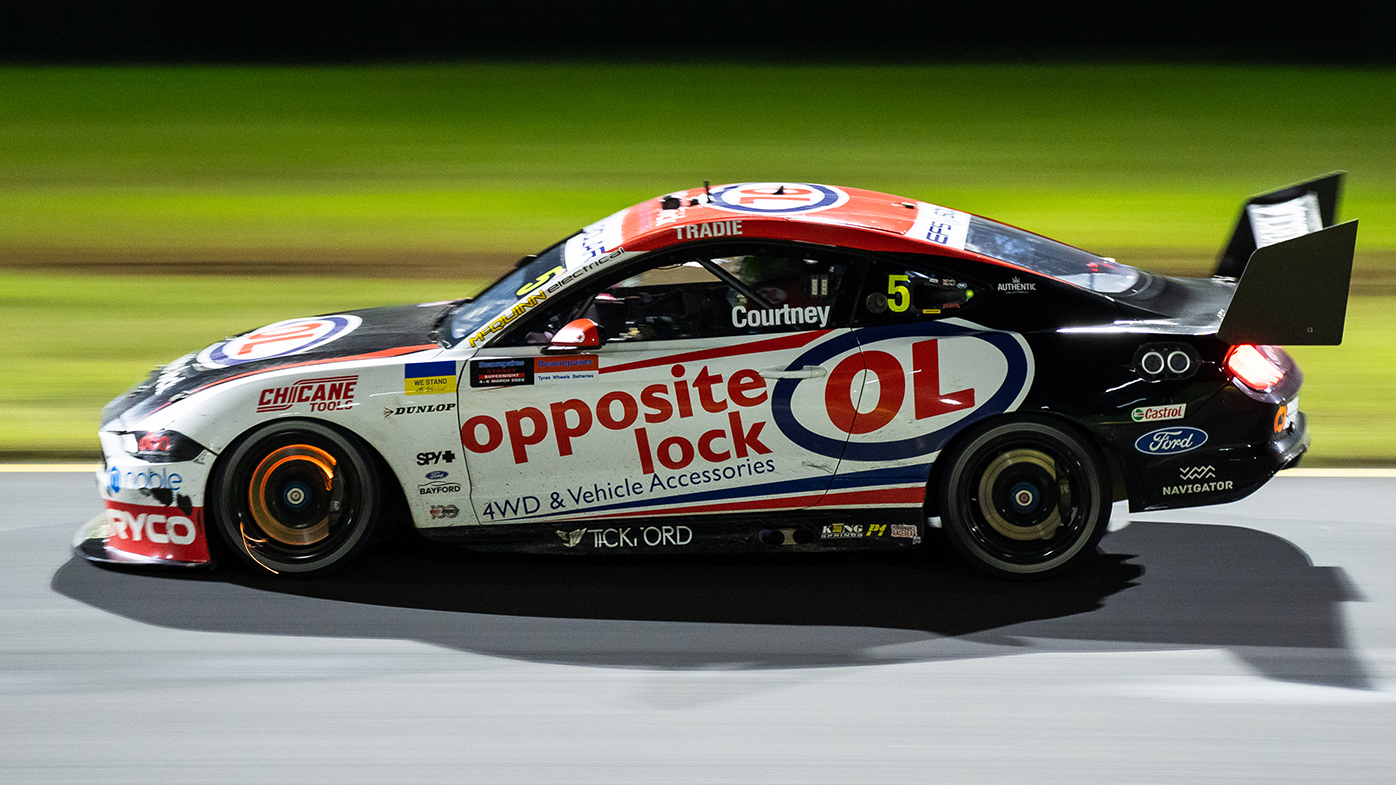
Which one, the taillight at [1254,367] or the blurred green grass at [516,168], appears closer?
the taillight at [1254,367]

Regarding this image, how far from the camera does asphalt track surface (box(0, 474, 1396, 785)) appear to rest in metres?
4.08

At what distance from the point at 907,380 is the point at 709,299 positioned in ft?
2.51

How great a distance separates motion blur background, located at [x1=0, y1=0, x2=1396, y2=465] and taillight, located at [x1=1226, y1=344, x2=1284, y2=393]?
328 millimetres

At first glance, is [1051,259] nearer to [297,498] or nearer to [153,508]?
[297,498]

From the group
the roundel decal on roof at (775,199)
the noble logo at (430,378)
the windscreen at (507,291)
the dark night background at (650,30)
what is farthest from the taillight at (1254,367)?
the dark night background at (650,30)

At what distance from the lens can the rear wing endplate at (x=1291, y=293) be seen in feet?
16.5

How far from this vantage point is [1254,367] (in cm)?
531

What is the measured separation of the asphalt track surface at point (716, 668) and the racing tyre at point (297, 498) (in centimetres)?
12

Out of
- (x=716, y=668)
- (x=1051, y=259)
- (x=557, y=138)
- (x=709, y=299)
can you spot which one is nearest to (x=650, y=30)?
(x=557, y=138)

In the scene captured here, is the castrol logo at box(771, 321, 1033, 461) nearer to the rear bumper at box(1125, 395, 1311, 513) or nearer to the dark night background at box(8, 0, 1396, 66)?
the rear bumper at box(1125, 395, 1311, 513)

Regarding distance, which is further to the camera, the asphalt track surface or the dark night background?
the dark night background

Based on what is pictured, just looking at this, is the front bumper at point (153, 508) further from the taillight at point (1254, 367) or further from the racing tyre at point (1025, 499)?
the taillight at point (1254, 367)

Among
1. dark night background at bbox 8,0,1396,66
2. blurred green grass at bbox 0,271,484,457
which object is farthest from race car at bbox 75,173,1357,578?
dark night background at bbox 8,0,1396,66

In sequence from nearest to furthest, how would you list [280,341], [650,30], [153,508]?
[153,508] < [280,341] < [650,30]
